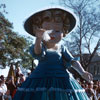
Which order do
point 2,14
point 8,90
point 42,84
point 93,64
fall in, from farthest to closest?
point 93,64
point 2,14
point 8,90
point 42,84

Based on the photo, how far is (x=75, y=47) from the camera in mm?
17469

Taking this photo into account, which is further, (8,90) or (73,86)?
(8,90)

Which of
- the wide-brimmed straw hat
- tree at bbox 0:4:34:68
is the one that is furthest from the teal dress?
tree at bbox 0:4:34:68

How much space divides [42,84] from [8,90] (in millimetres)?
3525

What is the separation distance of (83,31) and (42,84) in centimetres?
1374

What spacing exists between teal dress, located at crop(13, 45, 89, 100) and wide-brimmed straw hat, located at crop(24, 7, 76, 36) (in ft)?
1.36

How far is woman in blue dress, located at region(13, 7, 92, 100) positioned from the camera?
9.89ft

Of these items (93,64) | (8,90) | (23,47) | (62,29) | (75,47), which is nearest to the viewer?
(62,29)

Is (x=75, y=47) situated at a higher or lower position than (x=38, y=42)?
lower

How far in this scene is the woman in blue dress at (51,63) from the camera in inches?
119

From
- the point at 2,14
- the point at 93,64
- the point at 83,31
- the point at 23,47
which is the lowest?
the point at 93,64

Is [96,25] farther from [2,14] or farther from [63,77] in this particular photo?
[63,77]

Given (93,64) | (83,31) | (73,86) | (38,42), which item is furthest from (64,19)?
(93,64)

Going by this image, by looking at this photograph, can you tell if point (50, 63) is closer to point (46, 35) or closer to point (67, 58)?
point (67, 58)
